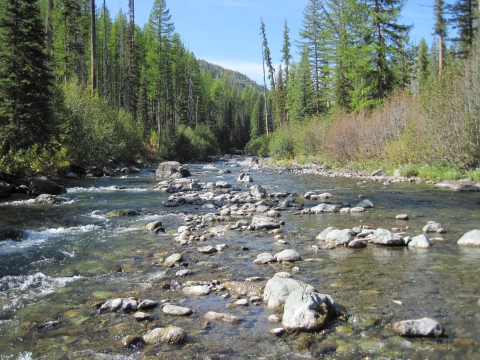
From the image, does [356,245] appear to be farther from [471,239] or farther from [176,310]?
[176,310]

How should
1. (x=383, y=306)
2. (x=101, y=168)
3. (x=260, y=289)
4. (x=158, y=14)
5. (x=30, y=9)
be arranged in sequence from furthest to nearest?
(x=158, y=14) → (x=101, y=168) → (x=30, y=9) → (x=260, y=289) → (x=383, y=306)

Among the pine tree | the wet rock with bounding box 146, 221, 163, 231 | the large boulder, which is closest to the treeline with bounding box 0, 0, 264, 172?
the pine tree

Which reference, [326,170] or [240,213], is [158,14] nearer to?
[326,170]

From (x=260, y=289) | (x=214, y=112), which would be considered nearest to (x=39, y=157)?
(x=260, y=289)

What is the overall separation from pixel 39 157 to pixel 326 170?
1818cm

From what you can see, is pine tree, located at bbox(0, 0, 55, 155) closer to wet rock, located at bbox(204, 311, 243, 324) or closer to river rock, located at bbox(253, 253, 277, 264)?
river rock, located at bbox(253, 253, 277, 264)

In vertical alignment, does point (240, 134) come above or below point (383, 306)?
above

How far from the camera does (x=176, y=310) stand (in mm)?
5230

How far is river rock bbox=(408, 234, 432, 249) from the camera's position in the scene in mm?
7922

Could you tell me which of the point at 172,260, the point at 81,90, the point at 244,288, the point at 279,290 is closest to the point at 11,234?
the point at 172,260

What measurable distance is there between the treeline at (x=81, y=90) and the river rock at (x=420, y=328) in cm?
1788

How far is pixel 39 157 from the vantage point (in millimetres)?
19438

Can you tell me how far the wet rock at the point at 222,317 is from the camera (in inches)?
197

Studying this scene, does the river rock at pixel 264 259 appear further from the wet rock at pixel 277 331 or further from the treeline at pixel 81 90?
the treeline at pixel 81 90
